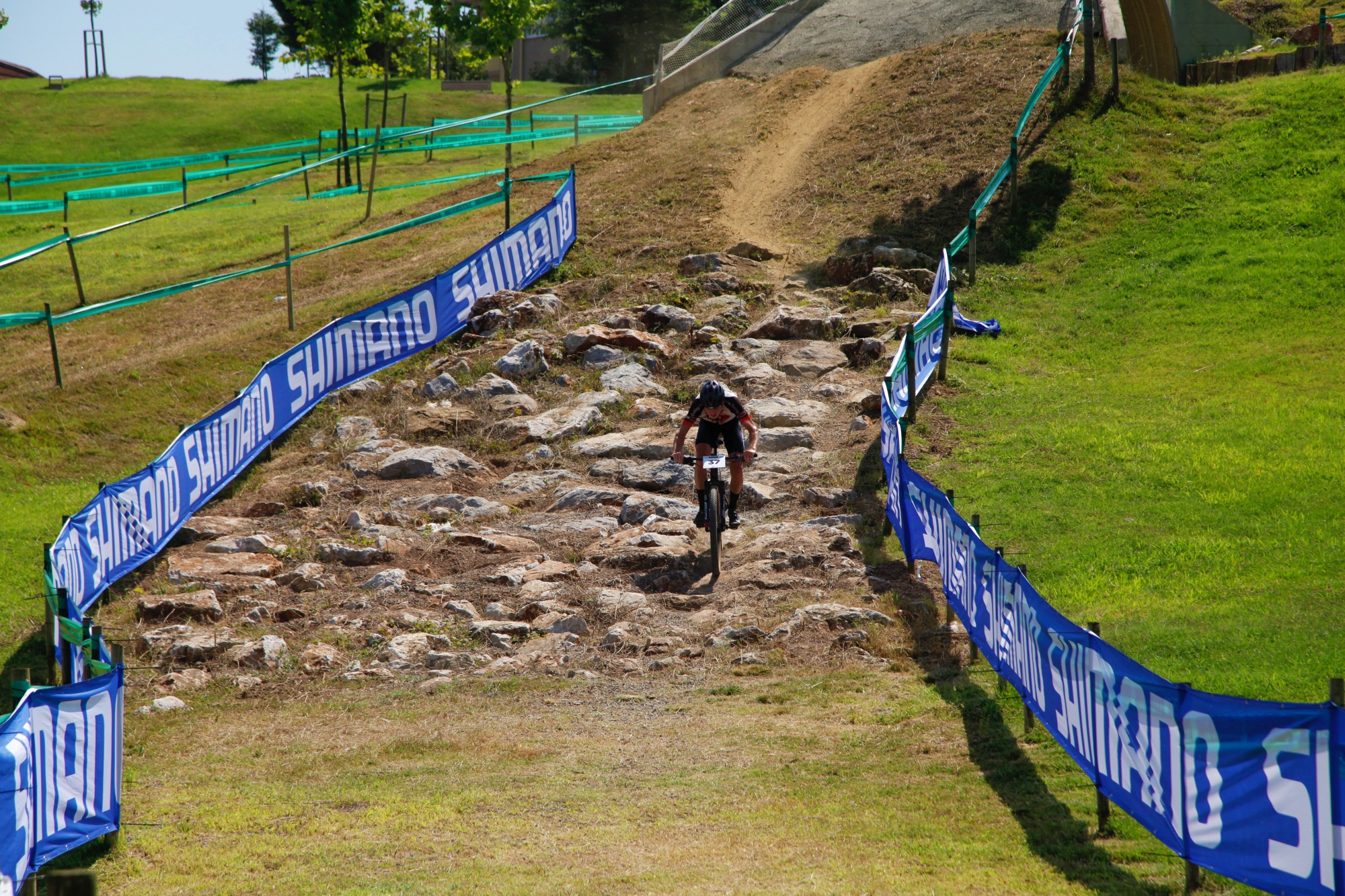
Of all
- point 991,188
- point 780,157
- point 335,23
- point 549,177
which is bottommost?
point 991,188

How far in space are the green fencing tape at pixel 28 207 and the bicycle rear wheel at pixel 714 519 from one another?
2545 centimetres

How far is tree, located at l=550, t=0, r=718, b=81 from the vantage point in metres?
59.4

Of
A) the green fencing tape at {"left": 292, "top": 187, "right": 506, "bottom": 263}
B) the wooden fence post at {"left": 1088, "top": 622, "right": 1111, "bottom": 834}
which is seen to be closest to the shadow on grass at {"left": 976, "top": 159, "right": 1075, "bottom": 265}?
the green fencing tape at {"left": 292, "top": 187, "right": 506, "bottom": 263}

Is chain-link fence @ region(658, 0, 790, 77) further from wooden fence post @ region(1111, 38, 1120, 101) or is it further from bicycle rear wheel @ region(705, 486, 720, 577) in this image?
bicycle rear wheel @ region(705, 486, 720, 577)

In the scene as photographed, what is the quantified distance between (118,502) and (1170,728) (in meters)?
10.2

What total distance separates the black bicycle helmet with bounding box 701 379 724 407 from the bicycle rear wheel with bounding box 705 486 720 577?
2.94 feet

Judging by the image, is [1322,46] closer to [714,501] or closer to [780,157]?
[780,157]

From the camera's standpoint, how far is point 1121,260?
65.8 feet

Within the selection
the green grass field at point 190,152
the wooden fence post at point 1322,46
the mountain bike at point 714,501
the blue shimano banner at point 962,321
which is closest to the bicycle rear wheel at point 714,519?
the mountain bike at point 714,501

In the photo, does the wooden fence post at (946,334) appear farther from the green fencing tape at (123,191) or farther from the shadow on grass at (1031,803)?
the green fencing tape at (123,191)

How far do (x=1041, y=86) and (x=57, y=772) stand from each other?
22479mm

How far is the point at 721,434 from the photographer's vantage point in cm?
1201

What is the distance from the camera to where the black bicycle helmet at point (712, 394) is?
11.5m

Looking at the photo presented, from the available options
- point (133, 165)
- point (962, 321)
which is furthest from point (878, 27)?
point (133, 165)
